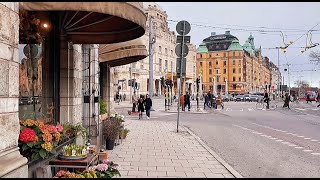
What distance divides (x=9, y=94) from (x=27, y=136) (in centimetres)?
79

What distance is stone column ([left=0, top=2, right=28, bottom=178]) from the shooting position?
4.34 metres

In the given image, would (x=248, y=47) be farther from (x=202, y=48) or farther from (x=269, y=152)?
(x=269, y=152)

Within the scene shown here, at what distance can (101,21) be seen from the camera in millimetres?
6914

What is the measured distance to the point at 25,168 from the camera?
4.71 meters

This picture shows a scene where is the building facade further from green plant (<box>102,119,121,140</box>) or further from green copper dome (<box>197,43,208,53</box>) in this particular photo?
green plant (<box>102,119,121,140</box>)

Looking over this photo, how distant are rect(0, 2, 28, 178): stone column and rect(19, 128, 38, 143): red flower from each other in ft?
0.80

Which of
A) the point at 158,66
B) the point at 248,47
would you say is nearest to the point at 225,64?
the point at 248,47

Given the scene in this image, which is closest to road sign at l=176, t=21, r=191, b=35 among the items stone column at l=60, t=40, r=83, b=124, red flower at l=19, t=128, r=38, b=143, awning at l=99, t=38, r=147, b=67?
awning at l=99, t=38, r=147, b=67

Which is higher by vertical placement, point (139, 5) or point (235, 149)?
point (139, 5)

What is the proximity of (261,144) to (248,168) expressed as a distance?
164 inches

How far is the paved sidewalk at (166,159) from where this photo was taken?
7382 millimetres

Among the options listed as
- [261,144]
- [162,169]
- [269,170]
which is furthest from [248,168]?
[261,144]

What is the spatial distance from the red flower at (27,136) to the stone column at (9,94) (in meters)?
0.24

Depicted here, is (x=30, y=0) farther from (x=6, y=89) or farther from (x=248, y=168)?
(x=248, y=168)
